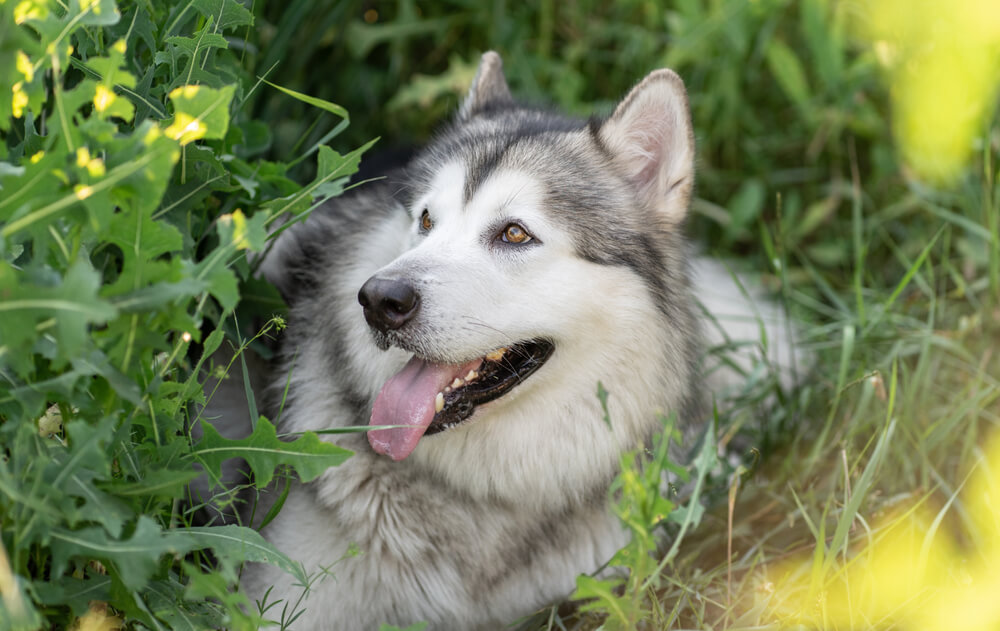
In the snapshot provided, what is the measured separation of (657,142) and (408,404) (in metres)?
1.16

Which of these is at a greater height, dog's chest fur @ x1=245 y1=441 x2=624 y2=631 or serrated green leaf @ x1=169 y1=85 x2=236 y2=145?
serrated green leaf @ x1=169 y1=85 x2=236 y2=145

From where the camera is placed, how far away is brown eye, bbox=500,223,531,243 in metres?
2.54

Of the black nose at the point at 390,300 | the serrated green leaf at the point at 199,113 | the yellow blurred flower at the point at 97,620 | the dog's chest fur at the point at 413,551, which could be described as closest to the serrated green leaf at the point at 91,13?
the serrated green leaf at the point at 199,113

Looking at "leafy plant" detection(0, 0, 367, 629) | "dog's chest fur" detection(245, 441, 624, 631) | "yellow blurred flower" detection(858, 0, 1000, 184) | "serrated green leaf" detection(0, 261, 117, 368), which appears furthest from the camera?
"yellow blurred flower" detection(858, 0, 1000, 184)

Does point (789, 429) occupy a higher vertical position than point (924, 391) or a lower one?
lower

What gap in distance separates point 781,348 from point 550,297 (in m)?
1.86

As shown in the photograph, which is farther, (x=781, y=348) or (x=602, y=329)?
(x=781, y=348)

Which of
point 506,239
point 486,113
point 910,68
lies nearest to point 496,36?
point 486,113

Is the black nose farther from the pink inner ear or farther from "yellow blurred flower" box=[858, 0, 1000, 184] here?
"yellow blurred flower" box=[858, 0, 1000, 184]

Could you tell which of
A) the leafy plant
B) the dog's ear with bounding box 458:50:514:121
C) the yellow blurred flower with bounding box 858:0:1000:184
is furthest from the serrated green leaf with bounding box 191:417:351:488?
the yellow blurred flower with bounding box 858:0:1000:184

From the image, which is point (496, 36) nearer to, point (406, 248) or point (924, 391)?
point (406, 248)

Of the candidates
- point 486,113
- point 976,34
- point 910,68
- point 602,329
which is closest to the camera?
point 602,329

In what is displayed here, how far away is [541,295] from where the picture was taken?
244 centimetres

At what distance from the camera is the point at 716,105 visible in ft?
15.6
